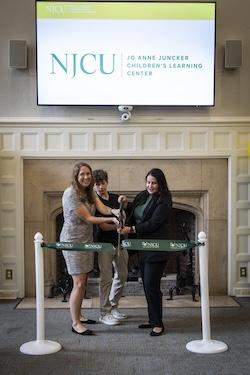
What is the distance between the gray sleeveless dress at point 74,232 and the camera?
398 centimetres

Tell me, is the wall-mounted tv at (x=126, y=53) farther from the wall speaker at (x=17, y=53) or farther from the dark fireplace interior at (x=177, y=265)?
the dark fireplace interior at (x=177, y=265)

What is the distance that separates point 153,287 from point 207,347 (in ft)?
2.02

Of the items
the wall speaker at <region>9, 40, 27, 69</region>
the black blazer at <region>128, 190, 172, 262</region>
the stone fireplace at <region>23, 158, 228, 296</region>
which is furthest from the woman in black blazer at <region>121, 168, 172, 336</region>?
the wall speaker at <region>9, 40, 27, 69</region>

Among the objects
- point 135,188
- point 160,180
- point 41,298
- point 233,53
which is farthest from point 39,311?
point 233,53

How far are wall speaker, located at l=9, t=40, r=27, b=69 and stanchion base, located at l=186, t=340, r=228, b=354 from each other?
3.06 meters

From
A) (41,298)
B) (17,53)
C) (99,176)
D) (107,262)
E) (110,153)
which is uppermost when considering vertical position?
(17,53)

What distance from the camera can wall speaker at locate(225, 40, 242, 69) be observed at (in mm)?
5125

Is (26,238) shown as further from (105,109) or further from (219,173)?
(219,173)

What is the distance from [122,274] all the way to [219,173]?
5.35 feet

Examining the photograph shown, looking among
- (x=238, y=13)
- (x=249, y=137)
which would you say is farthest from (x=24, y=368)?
(x=238, y=13)

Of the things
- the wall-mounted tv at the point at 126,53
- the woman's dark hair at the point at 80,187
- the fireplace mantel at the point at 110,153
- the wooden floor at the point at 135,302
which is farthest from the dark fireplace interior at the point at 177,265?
the woman's dark hair at the point at 80,187

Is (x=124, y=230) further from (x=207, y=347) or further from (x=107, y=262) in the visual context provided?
(x=207, y=347)

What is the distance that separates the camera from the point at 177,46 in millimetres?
5129

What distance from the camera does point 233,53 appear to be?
202 inches
